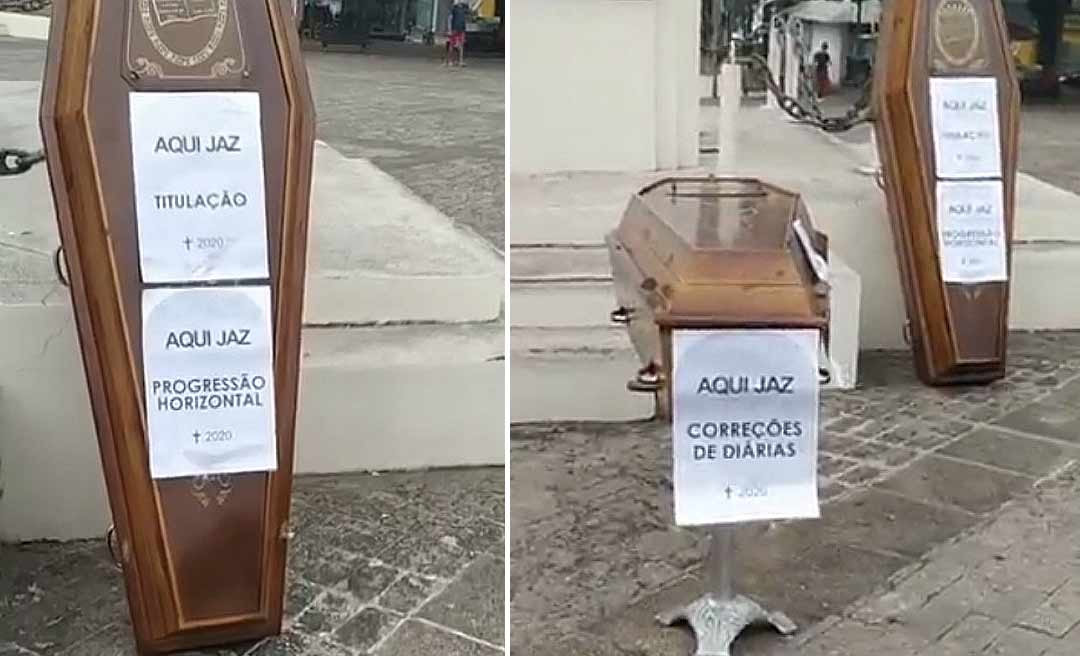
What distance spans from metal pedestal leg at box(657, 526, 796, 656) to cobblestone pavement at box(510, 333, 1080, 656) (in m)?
0.04

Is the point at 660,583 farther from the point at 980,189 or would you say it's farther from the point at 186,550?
the point at 980,189

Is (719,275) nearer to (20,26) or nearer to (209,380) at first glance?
(209,380)

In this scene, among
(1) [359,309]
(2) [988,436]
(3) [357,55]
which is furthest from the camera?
(2) [988,436]

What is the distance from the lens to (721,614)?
2.85 m

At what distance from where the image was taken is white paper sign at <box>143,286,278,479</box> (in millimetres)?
2727

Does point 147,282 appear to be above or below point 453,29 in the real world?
below

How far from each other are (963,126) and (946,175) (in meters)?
0.18

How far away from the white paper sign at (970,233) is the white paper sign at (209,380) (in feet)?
8.67

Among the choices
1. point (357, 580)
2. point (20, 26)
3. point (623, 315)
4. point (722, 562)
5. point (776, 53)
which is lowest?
point (357, 580)

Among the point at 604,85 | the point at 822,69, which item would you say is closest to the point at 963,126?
the point at 822,69

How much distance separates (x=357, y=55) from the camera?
11.3 feet

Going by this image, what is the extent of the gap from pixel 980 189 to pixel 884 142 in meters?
0.36

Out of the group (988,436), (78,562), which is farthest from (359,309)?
(988,436)

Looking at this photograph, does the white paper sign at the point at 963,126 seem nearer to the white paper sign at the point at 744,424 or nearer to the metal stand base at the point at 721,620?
the metal stand base at the point at 721,620
